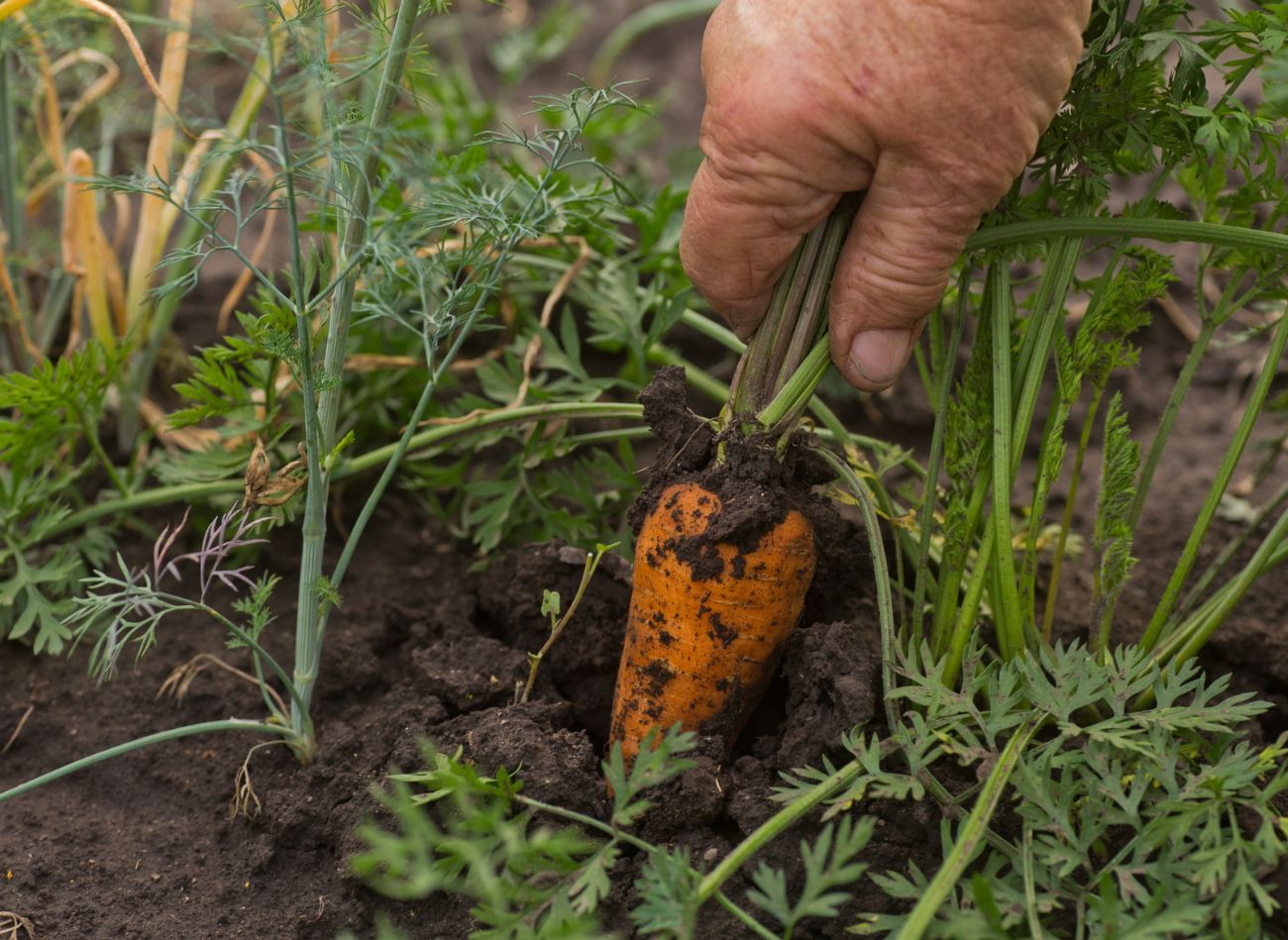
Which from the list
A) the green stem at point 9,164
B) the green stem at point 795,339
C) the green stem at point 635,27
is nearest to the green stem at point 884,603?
the green stem at point 795,339

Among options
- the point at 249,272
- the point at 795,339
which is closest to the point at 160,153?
the point at 249,272

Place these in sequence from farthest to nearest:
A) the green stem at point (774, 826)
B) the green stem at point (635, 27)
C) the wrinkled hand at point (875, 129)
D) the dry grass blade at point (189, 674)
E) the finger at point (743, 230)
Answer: the green stem at point (635, 27), the dry grass blade at point (189, 674), the finger at point (743, 230), the wrinkled hand at point (875, 129), the green stem at point (774, 826)

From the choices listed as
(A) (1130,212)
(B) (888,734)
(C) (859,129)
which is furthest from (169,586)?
(A) (1130,212)

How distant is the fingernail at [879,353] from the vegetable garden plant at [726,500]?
5 cm

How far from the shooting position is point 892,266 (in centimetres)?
133

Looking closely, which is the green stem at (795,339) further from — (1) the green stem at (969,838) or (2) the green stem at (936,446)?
(1) the green stem at (969,838)

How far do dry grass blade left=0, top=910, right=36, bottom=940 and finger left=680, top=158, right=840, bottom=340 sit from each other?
1.08 m

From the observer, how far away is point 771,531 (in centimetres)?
144

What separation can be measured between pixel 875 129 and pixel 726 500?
46 centimetres

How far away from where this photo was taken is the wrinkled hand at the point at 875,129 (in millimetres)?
1203

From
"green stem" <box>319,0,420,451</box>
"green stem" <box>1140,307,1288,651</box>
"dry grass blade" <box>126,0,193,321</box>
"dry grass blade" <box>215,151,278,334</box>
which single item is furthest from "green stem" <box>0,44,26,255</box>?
"green stem" <box>1140,307,1288,651</box>

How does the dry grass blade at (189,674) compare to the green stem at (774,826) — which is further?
the dry grass blade at (189,674)

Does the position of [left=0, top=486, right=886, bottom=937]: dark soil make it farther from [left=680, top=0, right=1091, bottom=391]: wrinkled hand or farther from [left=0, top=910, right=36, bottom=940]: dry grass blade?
[left=680, top=0, right=1091, bottom=391]: wrinkled hand

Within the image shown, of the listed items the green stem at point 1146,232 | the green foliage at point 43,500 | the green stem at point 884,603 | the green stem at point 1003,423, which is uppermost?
the green stem at point 1146,232
